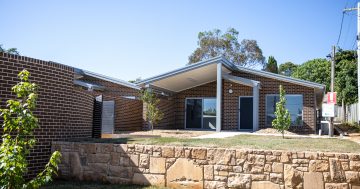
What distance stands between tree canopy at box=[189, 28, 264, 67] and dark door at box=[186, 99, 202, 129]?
871 inches

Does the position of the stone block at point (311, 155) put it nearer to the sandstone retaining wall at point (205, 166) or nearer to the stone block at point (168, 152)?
the sandstone retaining wall at point (205, 166)

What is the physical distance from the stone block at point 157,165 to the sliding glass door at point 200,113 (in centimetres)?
1354

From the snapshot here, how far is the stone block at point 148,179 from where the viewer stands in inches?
261

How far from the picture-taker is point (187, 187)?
6406 mm

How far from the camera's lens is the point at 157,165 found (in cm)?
666

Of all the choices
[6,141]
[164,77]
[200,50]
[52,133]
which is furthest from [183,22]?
[200,50]

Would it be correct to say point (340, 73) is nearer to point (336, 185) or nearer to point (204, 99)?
point (204, 99)

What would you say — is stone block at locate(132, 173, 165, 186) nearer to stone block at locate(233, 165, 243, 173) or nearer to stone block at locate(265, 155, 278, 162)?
stone block at locate(233, 165, 243, 173)

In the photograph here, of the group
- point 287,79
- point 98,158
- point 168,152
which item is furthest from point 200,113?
point 168,152

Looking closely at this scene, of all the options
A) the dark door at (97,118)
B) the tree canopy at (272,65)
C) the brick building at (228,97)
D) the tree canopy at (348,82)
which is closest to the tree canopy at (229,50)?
the tree canopy at (272,65)

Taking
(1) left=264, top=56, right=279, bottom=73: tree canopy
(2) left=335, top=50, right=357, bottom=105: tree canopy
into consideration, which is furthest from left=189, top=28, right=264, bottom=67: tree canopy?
(2) left=335, top=50, right=357, bottom=105: tree canopy

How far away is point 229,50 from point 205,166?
37.4 metres

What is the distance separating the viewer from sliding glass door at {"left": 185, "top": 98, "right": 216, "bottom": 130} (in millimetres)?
20078

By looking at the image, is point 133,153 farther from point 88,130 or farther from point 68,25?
point 68,25
